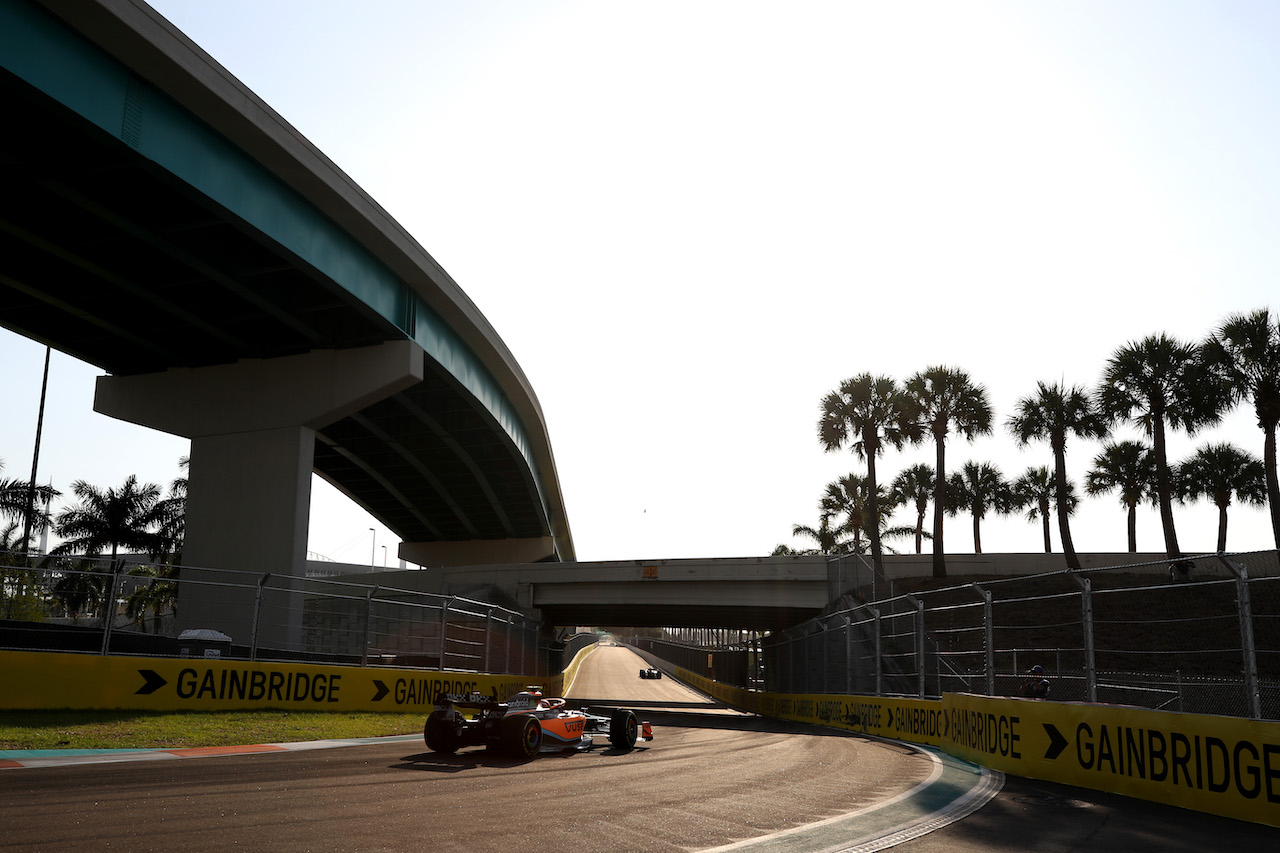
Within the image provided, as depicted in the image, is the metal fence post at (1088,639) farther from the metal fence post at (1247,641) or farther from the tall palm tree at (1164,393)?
the tall palm tree at (1164,393)

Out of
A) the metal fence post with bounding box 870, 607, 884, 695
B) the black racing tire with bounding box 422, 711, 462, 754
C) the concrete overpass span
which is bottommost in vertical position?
the black racing tire with bounding box 422, 711, 462, 754

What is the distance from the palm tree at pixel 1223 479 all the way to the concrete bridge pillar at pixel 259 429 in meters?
43.8

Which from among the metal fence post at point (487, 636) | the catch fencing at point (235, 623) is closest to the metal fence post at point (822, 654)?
the catch fencing at point (235, 623)

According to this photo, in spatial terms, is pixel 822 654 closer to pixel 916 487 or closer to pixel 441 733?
pixel 441 733

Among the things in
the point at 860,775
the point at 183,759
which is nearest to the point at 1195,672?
the point at 860,775

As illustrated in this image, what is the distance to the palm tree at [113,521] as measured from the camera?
51.8m

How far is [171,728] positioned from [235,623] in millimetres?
10407

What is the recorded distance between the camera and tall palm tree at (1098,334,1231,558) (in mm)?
38031

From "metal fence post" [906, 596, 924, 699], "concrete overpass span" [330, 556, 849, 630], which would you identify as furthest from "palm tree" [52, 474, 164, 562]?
"metal fence post" [906, 596, 924, 699]

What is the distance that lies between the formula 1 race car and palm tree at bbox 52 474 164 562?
4730cm

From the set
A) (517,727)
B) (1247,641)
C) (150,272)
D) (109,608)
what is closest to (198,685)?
(109,608)

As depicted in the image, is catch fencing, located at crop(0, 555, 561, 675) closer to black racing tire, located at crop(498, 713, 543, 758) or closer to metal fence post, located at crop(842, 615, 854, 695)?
black racing tire, located at crop(498, 713, 543, 758)

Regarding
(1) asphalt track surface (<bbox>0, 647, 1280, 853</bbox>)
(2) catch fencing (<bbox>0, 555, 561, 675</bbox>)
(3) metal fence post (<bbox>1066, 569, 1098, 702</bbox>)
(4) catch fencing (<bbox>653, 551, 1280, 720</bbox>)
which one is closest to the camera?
(1) asphalt track surface (<bbox>0, 647, 1280, 853</bbox>)

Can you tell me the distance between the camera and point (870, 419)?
152ft
